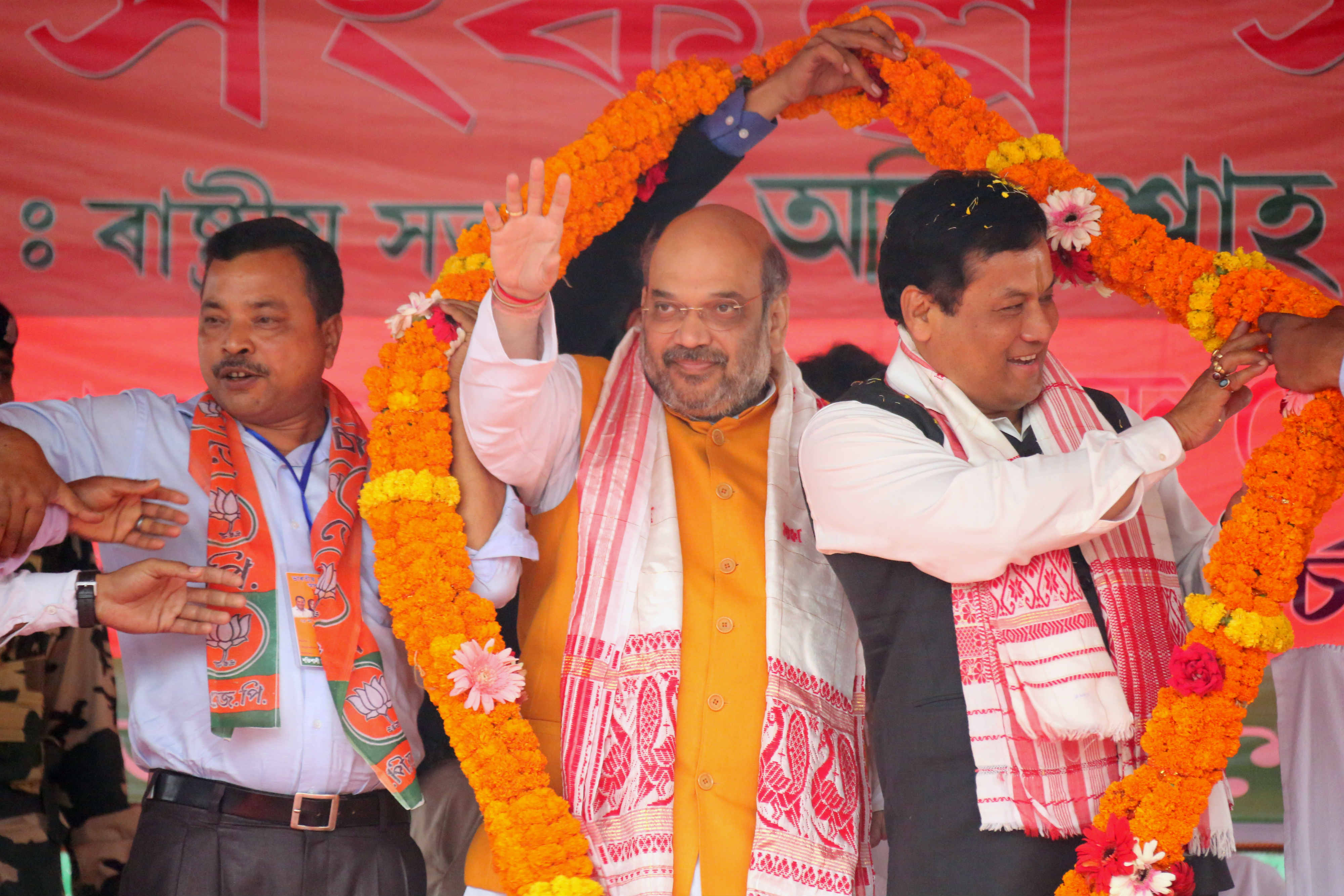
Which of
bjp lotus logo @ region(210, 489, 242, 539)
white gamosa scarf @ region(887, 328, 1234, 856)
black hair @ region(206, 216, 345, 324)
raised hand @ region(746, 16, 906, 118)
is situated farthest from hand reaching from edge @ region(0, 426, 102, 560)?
raised hand @ region(746, 16, 906, 118)

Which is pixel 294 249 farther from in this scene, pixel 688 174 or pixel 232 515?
pixel 688 174

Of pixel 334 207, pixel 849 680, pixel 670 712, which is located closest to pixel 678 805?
pixel 670 712

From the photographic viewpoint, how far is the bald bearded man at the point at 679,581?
9.18ft

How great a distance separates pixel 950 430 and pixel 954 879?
0.89 meters

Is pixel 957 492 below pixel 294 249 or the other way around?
below

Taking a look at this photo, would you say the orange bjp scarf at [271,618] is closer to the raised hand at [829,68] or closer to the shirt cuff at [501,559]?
the shirt cuff at [501,559]

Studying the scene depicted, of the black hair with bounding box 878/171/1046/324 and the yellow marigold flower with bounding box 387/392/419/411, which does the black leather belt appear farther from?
the black hair with bounding box 878/171/1046/324

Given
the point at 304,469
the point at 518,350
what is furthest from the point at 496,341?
the point at 304,469

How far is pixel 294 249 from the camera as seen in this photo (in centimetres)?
331

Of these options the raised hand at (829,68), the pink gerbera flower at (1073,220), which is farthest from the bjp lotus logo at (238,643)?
the pink gerbera flower at (1073,220)

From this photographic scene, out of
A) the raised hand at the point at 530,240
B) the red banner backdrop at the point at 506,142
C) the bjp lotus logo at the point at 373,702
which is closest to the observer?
the raised hand at the point at 530,240

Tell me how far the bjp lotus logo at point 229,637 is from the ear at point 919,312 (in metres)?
1.60

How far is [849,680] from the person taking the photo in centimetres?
306

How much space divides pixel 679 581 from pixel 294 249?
1.27 metres
